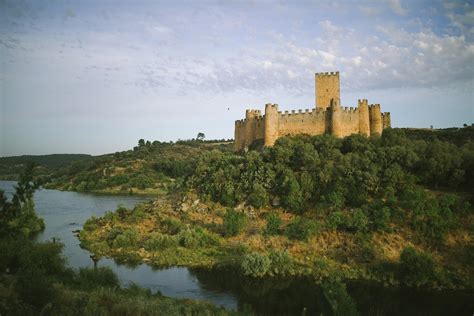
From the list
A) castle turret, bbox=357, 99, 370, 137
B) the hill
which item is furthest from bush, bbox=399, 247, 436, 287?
the hill

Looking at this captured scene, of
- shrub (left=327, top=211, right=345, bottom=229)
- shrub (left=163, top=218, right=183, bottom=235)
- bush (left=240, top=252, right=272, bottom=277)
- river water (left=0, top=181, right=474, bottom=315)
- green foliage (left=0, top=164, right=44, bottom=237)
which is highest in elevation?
green foliage (left=0, top=164, right=44, bottom=237)

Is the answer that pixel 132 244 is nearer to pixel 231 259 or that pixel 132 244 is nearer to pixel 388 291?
pixel 231 259

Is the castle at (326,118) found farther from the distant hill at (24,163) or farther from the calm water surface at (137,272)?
the distant hill at (24,163)

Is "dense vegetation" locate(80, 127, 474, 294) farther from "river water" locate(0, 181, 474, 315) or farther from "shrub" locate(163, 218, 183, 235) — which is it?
"river water" locate(0, 181, 474, 315)

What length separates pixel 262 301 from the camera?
19422mm

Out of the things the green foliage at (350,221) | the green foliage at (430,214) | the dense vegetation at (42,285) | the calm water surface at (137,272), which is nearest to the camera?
the dense vegetation at (42,285)

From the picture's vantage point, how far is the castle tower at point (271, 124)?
33.2 metres

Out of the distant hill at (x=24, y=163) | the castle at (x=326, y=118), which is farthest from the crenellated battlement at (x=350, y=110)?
the distant hill at (x=24, y=163)

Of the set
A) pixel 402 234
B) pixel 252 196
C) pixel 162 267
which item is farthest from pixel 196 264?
pixel 402 234

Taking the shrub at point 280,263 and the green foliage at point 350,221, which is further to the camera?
the green foliage at point 350,221

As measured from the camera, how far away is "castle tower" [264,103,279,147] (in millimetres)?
33188

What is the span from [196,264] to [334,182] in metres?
11.3

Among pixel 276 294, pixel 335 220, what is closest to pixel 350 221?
pixel 335 220

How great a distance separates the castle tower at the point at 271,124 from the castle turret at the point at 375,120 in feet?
24.0
